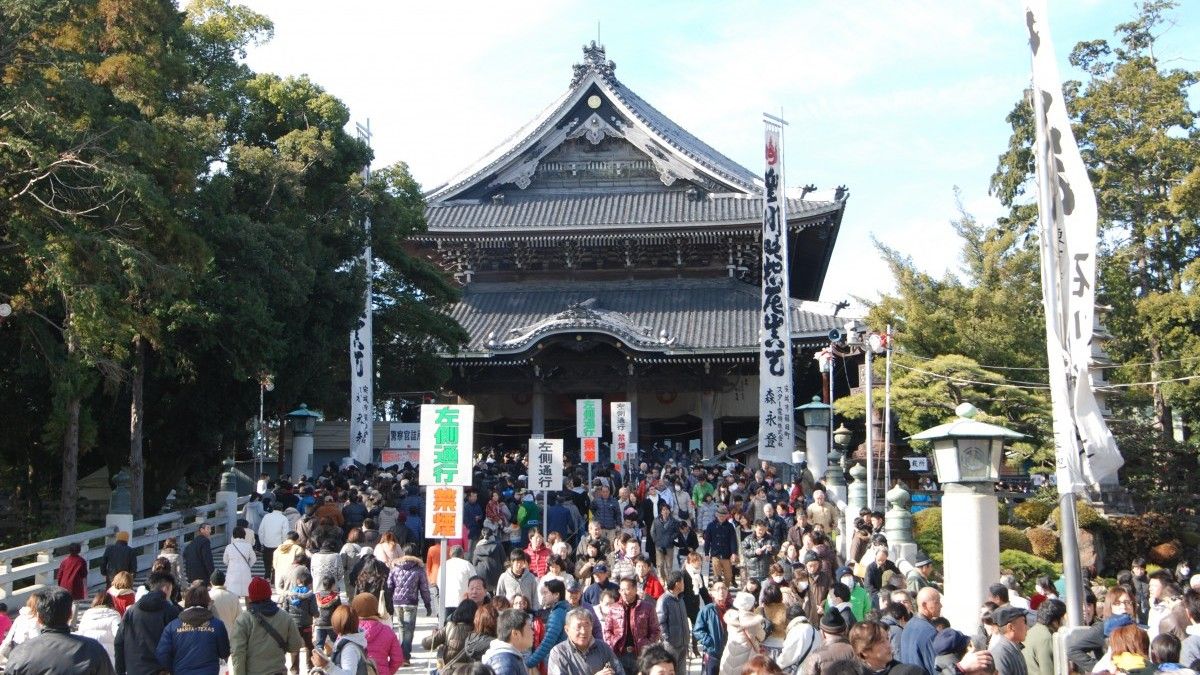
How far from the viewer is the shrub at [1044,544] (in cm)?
2036

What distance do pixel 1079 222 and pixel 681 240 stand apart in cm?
2507

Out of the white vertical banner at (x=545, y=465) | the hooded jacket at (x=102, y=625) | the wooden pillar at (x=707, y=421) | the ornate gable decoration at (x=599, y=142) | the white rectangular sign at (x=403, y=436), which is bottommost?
the hooded jacket at (x=102, y=625)

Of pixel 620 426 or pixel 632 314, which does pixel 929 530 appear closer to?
pixel 620 426

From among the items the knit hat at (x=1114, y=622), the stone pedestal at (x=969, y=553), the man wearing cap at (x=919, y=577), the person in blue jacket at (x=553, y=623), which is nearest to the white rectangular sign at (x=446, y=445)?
the person in blue jacket at (x=553, y=623)

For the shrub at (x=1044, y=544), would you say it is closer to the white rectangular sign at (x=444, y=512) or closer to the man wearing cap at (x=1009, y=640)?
the white rectangular sign at (x=444, y=512)

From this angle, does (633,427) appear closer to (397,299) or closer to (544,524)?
(397,299)

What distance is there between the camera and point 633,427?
31672 mm

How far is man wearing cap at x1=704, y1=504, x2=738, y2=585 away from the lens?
50.4ft

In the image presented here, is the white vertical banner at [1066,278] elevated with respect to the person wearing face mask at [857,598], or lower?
elevated

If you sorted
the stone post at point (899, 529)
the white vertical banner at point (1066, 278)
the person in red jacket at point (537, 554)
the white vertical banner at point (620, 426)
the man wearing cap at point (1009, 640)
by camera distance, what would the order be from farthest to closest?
the white vertical banner at point (620, 426)
the stone post at point (899, 529)
the person in red jacket at point (537, 554)
the white vertical banner at point (1066, 278)
the man wearing cap at point (1009, 640)

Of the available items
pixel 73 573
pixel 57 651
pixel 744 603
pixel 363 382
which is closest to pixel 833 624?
pixel 744 603

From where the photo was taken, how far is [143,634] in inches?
343

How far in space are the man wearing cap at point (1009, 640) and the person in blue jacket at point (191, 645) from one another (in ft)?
17.1

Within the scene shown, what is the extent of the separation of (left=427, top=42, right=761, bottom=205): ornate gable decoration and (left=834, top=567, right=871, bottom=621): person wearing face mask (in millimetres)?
23822
